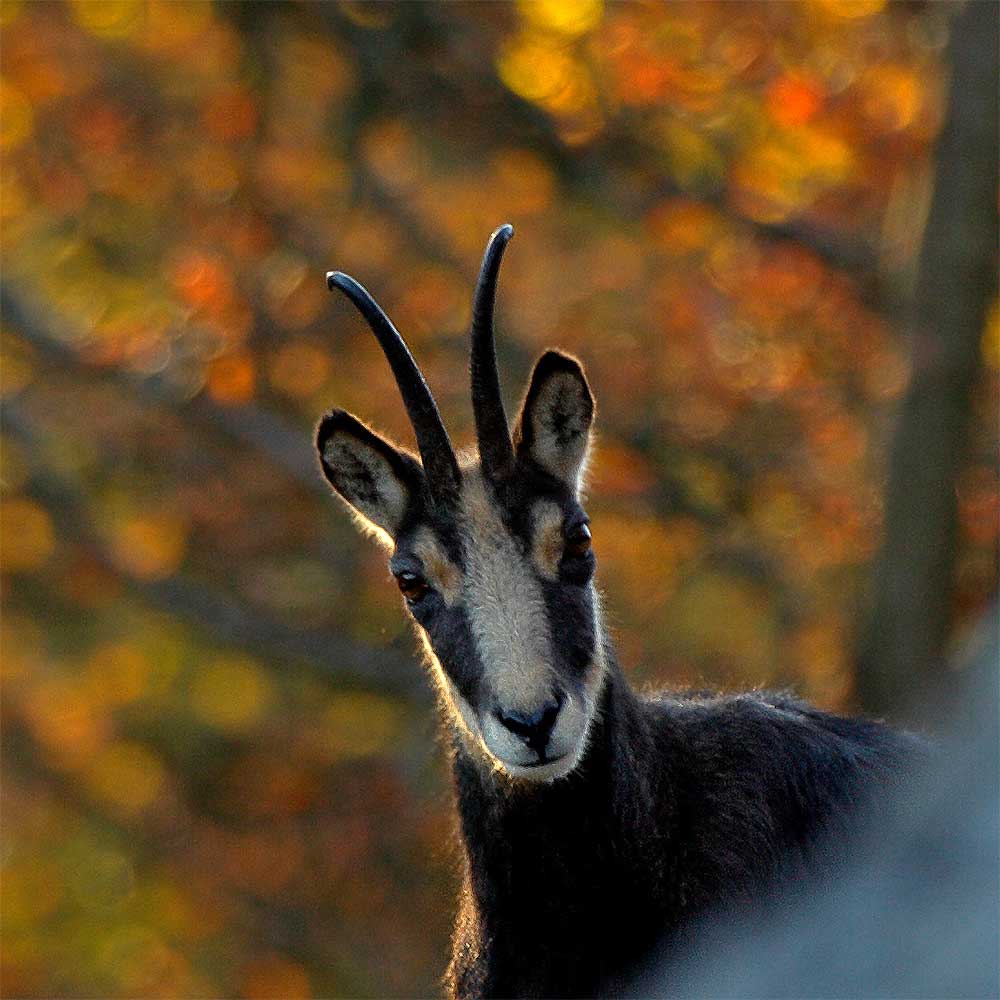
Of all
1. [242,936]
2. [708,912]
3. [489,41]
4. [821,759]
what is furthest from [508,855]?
[242,936]

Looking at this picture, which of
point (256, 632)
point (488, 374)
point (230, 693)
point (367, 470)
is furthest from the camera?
point (230, 693)

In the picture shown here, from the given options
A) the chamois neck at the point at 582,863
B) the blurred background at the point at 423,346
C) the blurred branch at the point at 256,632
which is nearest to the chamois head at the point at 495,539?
the chamois neck at the point at 582,863

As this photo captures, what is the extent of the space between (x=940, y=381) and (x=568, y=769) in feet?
26.6

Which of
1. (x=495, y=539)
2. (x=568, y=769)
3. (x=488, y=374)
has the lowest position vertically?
(x=568, y=769)

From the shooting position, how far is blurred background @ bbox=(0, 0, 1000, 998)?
14758 millimetres

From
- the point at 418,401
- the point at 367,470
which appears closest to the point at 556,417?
the point at 418,401

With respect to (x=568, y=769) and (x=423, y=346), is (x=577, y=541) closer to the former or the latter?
(x=568, y=769)

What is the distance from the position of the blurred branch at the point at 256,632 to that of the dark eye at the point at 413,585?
9.38 meters

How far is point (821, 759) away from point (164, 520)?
558 inches

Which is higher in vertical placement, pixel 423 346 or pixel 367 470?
pixel 367 470

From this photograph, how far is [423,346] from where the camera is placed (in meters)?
17.0

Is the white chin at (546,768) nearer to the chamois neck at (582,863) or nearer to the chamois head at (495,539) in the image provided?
the chamois head at (495,539)

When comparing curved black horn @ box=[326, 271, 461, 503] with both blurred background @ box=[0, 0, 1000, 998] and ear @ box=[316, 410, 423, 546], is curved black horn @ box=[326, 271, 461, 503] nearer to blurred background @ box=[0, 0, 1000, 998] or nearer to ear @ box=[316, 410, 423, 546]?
ear @ box=[316, 410, 423, 546]

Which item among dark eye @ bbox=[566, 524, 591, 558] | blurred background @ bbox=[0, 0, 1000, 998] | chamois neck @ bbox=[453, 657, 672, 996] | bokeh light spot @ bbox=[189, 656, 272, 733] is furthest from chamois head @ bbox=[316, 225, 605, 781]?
bokeh light spot @ bbox=[189, 656, 272, 733]
